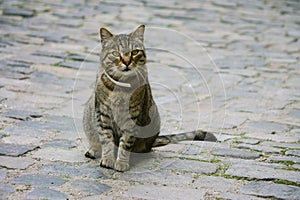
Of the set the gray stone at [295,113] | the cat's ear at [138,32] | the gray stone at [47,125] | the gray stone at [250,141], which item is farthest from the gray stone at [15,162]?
the gray stone at [295,113]

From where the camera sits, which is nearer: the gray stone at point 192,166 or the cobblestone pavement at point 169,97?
the cobblestone pavement at point 169,97

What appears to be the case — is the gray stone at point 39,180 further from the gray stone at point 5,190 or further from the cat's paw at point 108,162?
the cat's paw at point 108,162

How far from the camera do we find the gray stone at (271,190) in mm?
3695

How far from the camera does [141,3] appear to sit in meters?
11.0

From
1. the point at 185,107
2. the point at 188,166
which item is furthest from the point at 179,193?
the point at 185,107

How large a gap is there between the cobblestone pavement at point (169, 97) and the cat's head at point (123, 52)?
70cm

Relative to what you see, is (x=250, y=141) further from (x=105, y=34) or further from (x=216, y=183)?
(x=105, y=34)

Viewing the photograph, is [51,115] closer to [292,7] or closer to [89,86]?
[89,86]

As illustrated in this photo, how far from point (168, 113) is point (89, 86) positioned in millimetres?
1140

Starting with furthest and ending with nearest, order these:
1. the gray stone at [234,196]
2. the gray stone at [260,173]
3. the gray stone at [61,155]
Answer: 1. the gray stone at [61,155]
2. the gray stone at [260,173]
3. the gray stone at [234,196]

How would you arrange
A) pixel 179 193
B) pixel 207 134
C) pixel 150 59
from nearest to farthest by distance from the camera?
pixel 179 193, pixel 207 134, pixel 150 59

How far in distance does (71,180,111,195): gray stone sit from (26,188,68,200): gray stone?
14cm

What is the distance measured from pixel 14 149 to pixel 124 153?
84 centimetres

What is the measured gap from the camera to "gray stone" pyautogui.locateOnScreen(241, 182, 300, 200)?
12.1 ft
